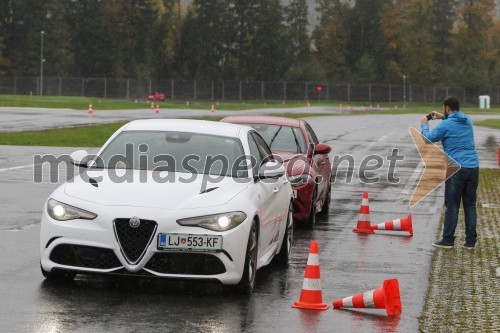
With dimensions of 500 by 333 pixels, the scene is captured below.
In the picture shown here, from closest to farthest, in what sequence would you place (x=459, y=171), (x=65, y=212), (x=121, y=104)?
(x=65, y=212) → (x=459, y=171) → (x=121, y=104)

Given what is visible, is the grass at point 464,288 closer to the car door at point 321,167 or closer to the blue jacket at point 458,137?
the blue jacket at point 458,137

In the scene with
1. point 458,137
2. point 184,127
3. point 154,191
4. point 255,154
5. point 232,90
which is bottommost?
point 154,191

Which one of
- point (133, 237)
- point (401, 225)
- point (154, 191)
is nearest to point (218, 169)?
point (154, 191)

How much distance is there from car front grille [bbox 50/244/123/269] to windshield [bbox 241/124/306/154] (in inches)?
268

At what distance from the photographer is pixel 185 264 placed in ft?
29.1

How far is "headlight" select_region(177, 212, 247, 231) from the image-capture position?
29.0 feet

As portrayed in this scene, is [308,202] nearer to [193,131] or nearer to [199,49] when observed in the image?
A: [193,131]

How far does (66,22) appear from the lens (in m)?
143

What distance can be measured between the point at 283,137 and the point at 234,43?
136m

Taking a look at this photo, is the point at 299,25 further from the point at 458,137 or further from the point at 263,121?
the point at 458,137

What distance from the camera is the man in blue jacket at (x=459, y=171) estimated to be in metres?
13.2

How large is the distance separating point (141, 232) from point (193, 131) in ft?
→ 6.78

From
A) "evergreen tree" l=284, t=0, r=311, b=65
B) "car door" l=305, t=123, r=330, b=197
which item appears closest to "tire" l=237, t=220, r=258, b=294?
"car door" l=305, t=123, r=330, b=197

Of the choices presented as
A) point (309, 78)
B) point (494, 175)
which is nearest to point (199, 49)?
point (309, 78)
